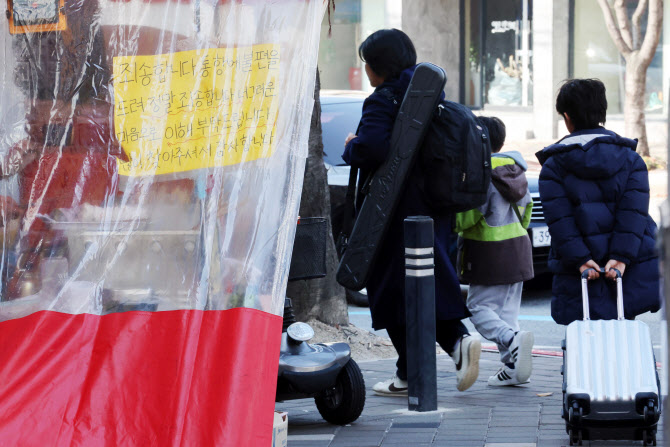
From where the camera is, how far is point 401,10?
21969mm

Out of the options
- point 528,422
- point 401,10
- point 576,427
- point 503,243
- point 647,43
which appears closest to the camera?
point 576,427

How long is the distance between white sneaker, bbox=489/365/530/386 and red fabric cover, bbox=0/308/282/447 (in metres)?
2.45

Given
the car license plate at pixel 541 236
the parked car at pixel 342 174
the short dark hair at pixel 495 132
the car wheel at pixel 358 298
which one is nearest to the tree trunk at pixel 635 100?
the parked car at pixel 342 174

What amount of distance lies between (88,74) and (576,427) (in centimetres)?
230

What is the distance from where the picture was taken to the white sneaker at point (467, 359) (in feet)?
16.5

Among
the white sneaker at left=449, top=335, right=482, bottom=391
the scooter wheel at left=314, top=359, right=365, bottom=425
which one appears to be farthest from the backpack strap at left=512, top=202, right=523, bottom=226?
the scooter wheel at left=314, top=359, right=365, bottom=425

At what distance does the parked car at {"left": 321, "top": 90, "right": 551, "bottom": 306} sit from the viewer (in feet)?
29.0

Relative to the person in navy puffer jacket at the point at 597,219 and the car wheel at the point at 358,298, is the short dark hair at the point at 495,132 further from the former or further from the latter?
the car wheel at the point at 358,298

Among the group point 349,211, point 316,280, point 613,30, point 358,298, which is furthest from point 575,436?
point 613,30

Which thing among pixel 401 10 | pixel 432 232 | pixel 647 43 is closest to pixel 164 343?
pixel 432 232

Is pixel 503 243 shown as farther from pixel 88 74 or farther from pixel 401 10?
pixel 401 10

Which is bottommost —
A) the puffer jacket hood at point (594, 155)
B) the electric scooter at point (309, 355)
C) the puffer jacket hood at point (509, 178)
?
the electric scooter at point (309, 355)

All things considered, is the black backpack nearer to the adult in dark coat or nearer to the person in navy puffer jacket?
the adult in dark coat

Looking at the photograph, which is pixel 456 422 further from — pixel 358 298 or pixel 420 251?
pixel 358 298
